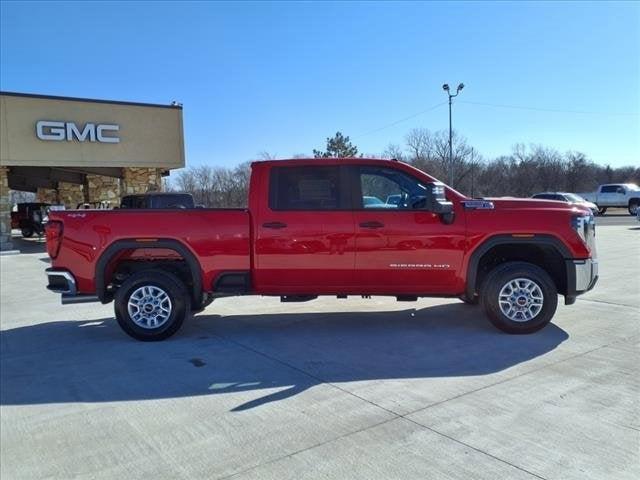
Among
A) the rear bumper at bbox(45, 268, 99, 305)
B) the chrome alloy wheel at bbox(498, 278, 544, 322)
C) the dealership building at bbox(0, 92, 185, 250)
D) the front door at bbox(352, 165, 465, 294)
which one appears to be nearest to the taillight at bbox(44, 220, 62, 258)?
the rear bumper at bbox(45, 268, 99, 305)

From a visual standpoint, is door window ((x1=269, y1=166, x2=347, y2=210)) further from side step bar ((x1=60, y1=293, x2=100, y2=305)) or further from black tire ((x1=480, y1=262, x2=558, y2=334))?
side step bar ((x1=60, y1=293, x2=100, y2=305))

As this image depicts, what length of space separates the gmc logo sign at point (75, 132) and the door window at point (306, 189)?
1706cm

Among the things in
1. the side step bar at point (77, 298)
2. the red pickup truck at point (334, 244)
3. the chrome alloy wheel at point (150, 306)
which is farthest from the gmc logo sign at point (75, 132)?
the chrome alloy wheel at point (150, 306)

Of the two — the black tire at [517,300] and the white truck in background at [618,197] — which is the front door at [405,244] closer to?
the black tire at [517,300]

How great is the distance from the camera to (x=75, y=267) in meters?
6.07

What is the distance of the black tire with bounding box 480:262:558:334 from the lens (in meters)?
5.88

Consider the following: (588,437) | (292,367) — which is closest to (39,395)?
(292,367)

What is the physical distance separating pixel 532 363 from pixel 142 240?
425cm

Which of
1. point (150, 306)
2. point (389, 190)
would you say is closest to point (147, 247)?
point (150, 306)

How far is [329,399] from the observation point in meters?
4.14

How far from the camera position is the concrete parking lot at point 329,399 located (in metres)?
3.19

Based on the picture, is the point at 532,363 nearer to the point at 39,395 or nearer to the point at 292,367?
the point at 292,367

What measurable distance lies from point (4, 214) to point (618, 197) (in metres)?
37.8

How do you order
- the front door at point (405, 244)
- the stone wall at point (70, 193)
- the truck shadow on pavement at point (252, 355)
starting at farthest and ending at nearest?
the stone wall at point (70, 193) < the front door at point (405, 244) < the truck shadow on pavement at point (252, 355)
